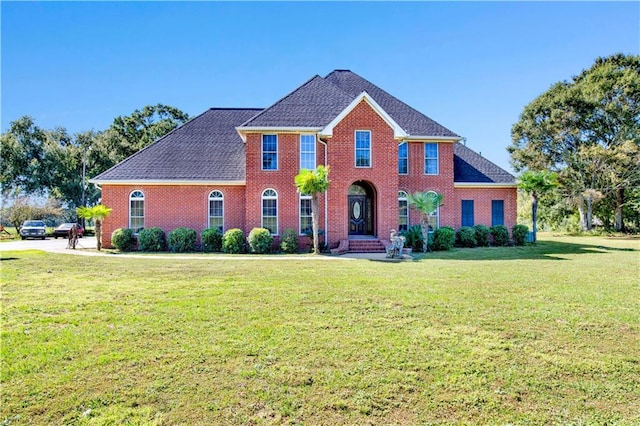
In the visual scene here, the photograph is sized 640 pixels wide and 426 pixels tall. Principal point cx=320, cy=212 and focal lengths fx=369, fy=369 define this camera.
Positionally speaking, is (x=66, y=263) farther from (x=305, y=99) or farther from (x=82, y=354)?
(x=305, y=99)

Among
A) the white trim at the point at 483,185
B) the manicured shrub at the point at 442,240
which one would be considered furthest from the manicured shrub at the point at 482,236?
the manicured shrub at the point at 442,240

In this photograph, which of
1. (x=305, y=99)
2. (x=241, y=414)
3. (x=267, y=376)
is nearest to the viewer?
(x=241, y=414)

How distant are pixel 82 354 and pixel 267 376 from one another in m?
2.70

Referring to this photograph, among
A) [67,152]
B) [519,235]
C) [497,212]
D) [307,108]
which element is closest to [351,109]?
[307,108]

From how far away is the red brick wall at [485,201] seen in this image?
2241 centimetres

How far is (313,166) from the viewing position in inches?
776

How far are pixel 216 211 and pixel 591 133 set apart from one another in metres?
37.2

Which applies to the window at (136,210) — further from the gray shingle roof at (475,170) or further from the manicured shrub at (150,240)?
the gray shingle roof at (475,170)

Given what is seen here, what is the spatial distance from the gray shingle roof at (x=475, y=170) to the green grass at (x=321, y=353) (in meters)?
13.6

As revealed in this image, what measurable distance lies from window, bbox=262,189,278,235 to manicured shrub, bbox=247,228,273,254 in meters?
1.34

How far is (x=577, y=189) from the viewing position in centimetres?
3638

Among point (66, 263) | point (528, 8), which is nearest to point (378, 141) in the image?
point (528, 8)

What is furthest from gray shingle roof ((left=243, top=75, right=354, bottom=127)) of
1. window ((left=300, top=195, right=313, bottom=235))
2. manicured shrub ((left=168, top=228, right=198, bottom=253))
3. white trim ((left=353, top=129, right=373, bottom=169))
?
manicured shrub ((left=168, top=228, right=198, bottom=253))

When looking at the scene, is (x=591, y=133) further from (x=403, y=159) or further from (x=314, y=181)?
(x=314, y=181)
